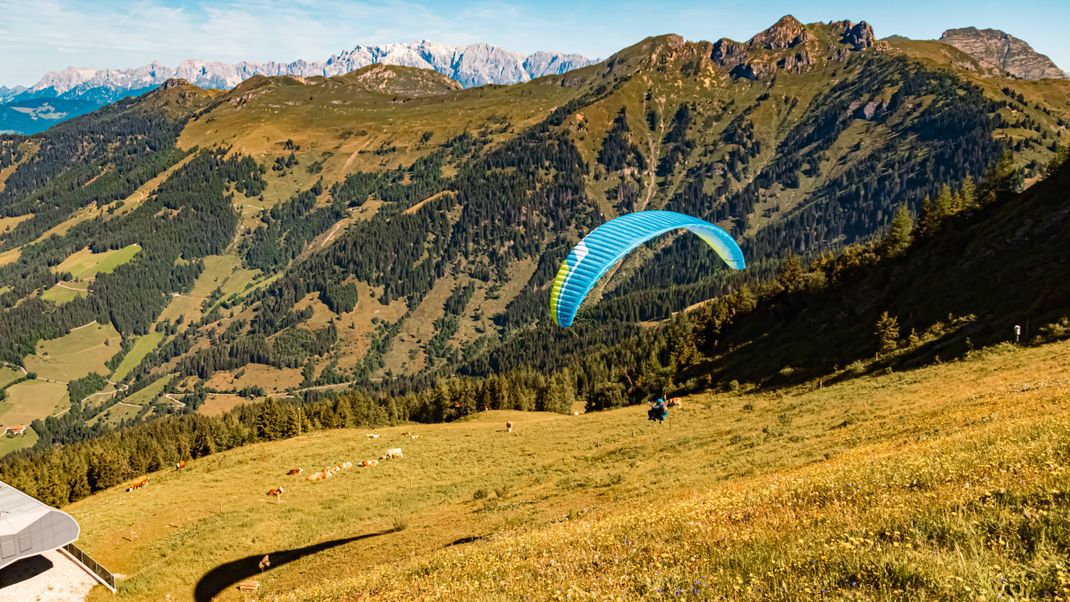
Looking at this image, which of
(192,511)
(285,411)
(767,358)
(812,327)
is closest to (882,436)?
(192,511)

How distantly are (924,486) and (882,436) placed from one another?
17428 mm

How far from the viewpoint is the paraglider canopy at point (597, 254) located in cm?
2908

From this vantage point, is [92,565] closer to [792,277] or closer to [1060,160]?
[792,277]

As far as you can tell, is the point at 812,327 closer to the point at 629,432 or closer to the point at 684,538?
the point at 629,432

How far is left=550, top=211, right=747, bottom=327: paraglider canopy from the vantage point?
2908 cm

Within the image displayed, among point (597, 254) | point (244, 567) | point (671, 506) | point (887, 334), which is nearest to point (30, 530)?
point (244, 567)

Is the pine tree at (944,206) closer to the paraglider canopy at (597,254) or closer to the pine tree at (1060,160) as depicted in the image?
the pine tree at (1060,160)

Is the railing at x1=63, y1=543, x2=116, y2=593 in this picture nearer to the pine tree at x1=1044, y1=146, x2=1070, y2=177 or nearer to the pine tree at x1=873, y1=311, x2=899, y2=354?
the pine tree at x1=873, y1=311, x2=899, y2=354

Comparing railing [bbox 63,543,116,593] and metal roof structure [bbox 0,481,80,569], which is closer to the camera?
metal roof structure [bbox 0,481,80,569]

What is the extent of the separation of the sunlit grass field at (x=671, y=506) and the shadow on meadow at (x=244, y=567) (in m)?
0.25

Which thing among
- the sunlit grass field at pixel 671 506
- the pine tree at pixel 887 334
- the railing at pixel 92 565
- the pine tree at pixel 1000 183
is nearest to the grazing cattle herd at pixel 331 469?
the sunlit grass field at pixel 671 506

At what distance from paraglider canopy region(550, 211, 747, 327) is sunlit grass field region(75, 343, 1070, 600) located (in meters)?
10.1

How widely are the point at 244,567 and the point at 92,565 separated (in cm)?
1242

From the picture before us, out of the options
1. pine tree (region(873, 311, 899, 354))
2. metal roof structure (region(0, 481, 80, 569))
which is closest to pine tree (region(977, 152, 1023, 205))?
pine tree (region(873, 311, 899, 354))
